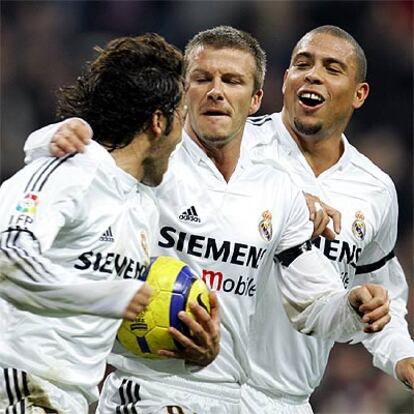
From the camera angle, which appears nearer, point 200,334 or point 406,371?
point 200,334

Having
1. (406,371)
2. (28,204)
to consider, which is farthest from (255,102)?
(28,204)

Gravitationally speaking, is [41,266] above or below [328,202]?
below

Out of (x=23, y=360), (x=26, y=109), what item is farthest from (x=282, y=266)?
(x=26, y=109)

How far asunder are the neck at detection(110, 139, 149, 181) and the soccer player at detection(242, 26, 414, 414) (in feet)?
3.64

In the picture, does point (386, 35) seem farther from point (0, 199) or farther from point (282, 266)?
point (0, 199)

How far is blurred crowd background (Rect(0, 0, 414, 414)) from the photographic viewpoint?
9781mm

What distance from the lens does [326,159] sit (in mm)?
5637

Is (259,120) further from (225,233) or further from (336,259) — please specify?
(225,233)

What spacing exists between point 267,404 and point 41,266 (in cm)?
217

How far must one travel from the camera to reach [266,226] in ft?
15.6

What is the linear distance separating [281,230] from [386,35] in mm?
6128

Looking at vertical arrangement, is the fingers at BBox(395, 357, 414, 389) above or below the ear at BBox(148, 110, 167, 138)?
below

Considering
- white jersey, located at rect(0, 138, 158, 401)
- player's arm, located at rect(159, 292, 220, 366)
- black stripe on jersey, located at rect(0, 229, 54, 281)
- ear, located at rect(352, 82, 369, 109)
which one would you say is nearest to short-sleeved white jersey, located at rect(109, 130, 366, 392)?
player's arm, located at rect(159, 292, 220, 366)

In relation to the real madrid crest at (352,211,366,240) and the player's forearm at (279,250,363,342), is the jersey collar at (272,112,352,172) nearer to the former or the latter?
the real madrid crest at (352,211,366,240)
